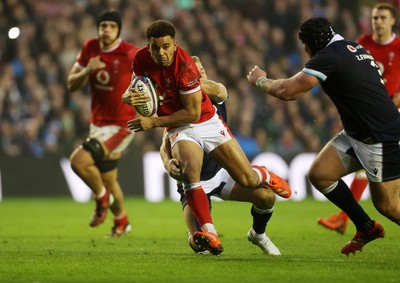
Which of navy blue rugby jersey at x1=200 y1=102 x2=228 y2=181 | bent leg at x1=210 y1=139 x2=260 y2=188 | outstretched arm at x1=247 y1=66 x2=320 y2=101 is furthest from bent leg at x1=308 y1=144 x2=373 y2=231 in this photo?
navy blue rugby jersey at x1=200 y1=102 x2=228 y2=181

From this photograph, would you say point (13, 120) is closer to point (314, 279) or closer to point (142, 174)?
point (142, 174)

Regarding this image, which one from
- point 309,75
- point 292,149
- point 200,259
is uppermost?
point 309,75

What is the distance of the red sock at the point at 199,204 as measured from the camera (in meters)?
8.61

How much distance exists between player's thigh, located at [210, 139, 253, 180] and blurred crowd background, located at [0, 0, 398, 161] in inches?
372

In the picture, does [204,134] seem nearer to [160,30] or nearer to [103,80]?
[160,30]

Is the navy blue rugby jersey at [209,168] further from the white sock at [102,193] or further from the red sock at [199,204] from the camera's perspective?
the white sock at [102,193]

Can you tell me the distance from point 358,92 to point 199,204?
5.88 ft

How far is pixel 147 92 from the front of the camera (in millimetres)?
8695

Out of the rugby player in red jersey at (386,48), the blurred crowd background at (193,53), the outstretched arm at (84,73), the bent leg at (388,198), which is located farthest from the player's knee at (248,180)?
the blurred crowd background at (193,53)

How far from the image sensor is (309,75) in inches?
324

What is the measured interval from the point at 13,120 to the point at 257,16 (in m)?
6.43

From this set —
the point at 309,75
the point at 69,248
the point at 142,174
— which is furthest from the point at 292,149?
the point at 309,75

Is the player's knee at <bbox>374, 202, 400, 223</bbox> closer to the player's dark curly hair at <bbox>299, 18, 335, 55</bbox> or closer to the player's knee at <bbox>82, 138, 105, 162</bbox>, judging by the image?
the player's dark curly hair at <bbox>299, 18, 335, 55</bbox>

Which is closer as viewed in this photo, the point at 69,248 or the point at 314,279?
the point at 314,279
